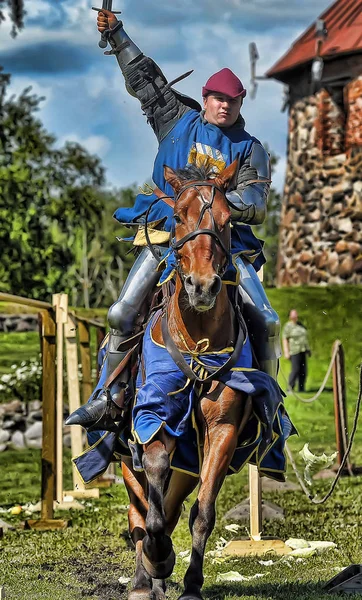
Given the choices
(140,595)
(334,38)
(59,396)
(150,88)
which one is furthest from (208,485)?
(334,38)

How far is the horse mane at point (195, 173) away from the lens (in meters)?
7.60

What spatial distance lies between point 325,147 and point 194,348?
67.5 ft

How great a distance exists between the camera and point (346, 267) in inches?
1069

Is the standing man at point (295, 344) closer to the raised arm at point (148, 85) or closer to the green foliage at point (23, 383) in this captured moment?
the green foliage at point (23, 383)

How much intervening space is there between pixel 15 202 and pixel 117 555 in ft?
50.0

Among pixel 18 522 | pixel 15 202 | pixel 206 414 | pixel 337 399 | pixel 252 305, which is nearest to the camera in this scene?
pixel 206 414

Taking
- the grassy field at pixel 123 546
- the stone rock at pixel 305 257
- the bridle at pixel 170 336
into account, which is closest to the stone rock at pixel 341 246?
the stone rock at pixel 305 257

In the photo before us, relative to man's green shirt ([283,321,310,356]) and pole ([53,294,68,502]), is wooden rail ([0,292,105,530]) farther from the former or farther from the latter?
man's green shirt ([283,321,310,356])

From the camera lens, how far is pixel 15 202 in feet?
82.0

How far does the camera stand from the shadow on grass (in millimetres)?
8477

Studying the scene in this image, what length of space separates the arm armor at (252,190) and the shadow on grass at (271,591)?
2.50 metres

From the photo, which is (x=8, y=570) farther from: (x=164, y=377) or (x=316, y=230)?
(x=316, y=230)

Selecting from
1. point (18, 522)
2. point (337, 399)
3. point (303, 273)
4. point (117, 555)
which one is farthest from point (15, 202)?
point (117, 555)

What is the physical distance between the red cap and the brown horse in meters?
0.67
